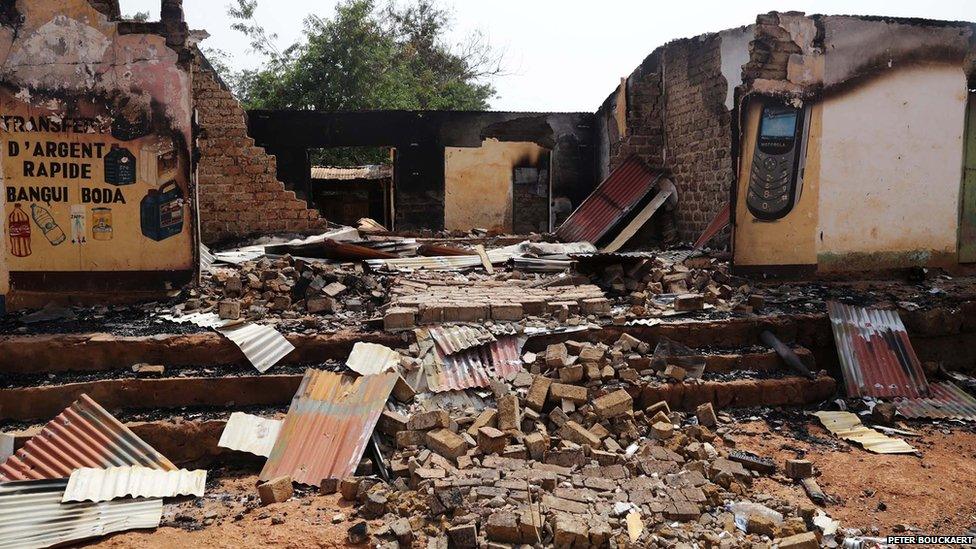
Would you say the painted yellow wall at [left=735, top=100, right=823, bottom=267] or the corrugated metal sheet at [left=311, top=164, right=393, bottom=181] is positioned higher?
the corrugated metal sheet at [left=311, top=164, right=393, bottom=181]

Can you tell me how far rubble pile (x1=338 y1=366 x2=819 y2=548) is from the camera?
373cm

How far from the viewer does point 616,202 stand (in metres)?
12.0

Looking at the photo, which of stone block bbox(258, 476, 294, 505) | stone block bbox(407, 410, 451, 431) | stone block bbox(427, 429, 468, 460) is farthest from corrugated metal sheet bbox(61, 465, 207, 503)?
stone block bbox(427, 429, 468, 460)

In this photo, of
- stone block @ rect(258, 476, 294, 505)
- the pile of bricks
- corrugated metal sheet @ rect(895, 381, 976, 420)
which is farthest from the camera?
the pile of bricks

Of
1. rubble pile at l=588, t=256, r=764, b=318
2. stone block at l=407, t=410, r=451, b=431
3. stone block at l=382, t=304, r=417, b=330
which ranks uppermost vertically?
rubble pile at l=588, t=256, r=764, b=318

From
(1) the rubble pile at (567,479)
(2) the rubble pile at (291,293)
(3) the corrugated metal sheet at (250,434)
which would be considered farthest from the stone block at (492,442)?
(2) the rubble pile at (291,293)

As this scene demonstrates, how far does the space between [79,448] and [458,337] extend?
303cm

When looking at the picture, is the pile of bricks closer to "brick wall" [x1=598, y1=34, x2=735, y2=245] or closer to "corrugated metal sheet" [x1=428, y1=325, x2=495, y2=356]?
"corrugated metal sheet" [x1=428, y1=325, x2=495, y2=356]

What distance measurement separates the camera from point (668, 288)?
7.48 metres

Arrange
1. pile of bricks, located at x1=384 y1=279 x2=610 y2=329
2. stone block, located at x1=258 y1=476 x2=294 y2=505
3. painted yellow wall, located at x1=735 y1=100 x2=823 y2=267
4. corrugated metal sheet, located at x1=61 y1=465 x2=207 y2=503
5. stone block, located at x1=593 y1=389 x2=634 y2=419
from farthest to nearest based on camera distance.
Answer: painted yellow wall, located at x1=735 y1=100 x2=823 y2=267
pile of bricks, located at x1=384 y1=279 x2=610 y2=329
stone block, located at x1=593 y1=389 x2=634 y2=419
stone block, located at x1=258 y1=476 x2=294 y2=505
corrugated metal sheet, located at x1=61 y1=465 x2=207 y2=503

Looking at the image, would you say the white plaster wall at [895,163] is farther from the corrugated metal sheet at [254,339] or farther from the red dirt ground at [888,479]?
the corrugated metal sheet at [254,339]

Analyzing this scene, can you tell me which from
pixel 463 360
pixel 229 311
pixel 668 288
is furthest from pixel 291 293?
pixel 668 288

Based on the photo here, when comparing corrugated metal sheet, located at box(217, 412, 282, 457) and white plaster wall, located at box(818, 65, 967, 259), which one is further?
white plaster wall, located at box(818, 65, 967, 259)

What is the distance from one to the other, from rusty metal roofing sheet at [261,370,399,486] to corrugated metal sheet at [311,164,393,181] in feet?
44.1
